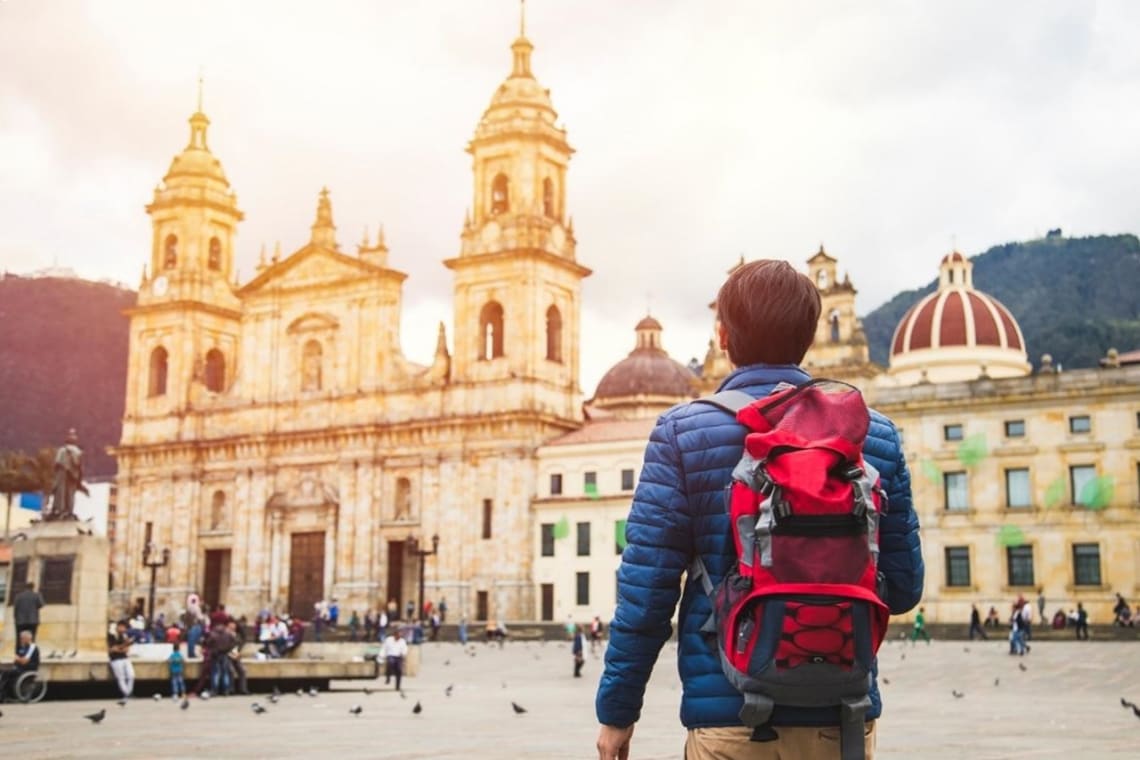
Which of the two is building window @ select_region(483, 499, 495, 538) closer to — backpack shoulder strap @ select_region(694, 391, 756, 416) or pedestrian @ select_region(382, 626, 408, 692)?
pedestrian @ select_region(382, 626, 408, 692)

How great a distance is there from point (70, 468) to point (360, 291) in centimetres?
3949

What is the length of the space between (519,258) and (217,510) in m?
19.1

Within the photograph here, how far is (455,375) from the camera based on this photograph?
5922 centimetres

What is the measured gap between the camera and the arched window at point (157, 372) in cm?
6956

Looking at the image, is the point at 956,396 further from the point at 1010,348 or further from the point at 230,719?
the point at 230,719

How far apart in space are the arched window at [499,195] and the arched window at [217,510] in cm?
1825

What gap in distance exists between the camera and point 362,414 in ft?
201

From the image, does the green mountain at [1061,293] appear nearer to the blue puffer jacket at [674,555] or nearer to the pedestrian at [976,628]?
the pedestrian at [976,628]

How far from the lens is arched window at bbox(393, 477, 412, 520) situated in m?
59.3

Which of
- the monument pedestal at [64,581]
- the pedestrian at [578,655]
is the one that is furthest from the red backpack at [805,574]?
the pedestrian at [578,655]

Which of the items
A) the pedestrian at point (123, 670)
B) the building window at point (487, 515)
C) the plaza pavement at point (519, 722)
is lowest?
the plaza pavement at point (519, 722)

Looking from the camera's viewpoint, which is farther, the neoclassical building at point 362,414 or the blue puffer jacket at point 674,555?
the neoclassical building at point 362,414

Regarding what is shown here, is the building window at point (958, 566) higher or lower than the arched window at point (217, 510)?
lower

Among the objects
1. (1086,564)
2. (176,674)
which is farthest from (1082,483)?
(176,674)
